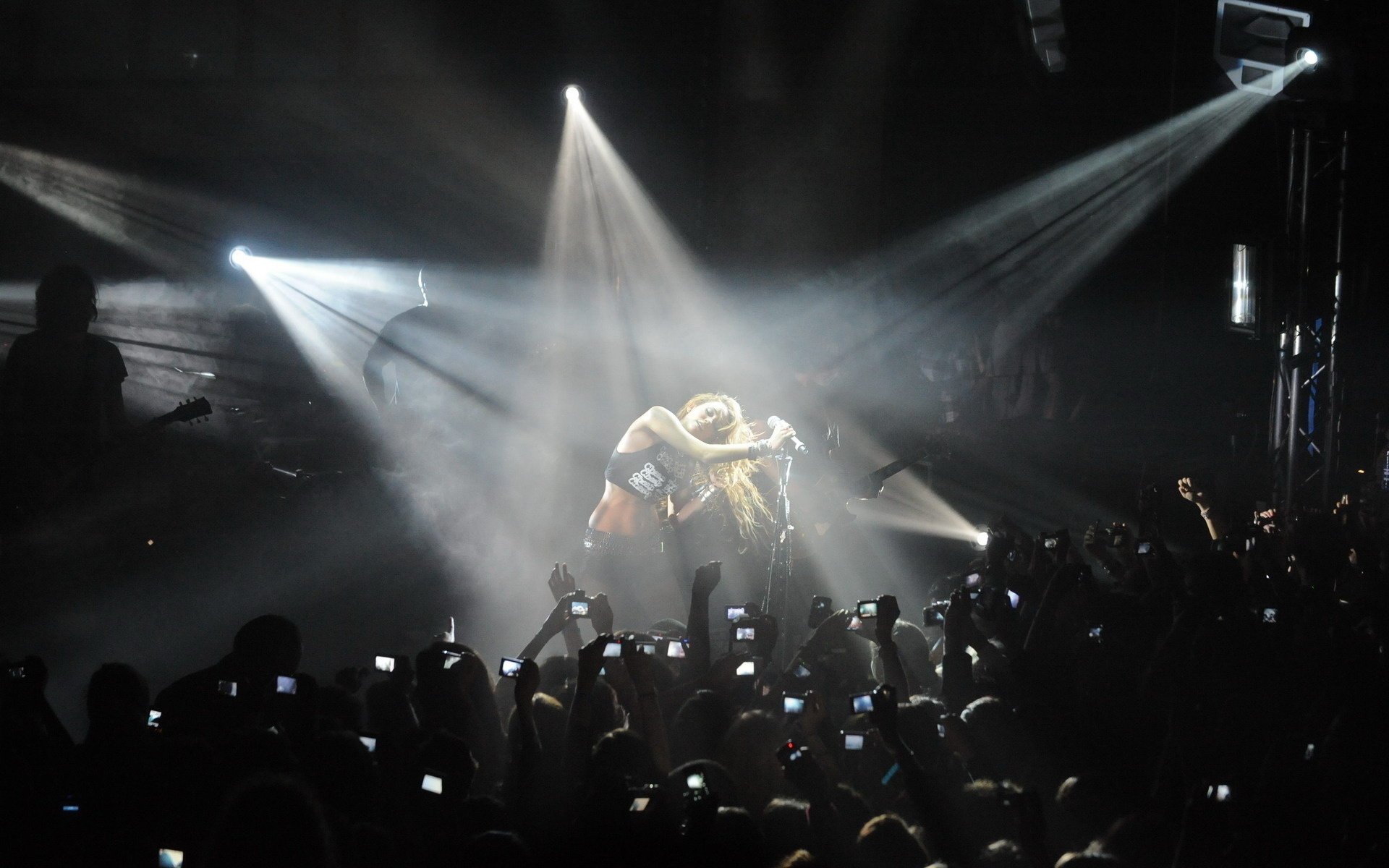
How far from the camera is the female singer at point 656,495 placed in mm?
7570

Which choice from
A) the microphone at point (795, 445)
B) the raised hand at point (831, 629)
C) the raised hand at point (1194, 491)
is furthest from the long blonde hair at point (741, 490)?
the raised hand at point (831, 629)

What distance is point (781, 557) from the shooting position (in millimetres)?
7418

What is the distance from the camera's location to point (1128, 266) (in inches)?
A: 400

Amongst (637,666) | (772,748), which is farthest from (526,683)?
(772,748)

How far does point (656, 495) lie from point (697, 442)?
19.9 inches

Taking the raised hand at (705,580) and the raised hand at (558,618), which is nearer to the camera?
the raised hand at (705,580)

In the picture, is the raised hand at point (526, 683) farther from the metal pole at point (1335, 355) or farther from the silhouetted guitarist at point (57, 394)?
the metal pole at point (1335, 355)

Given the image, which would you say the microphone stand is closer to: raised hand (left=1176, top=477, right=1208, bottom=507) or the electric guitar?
raised hand (left=1176, top=477, right=1208, bottom=507)

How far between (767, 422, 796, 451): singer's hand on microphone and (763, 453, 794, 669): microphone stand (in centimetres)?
8

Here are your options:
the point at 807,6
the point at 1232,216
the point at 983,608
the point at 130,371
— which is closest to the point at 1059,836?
the point at 983,608

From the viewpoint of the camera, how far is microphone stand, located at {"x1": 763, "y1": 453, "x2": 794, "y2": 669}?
278 inches

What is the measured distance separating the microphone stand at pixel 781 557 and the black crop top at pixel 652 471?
0.67 m

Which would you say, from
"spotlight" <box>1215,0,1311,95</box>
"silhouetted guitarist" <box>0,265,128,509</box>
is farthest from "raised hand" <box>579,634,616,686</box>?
"spotlight" <box>1215,0,1311,95</box>

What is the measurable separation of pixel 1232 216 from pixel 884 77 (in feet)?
13.2
